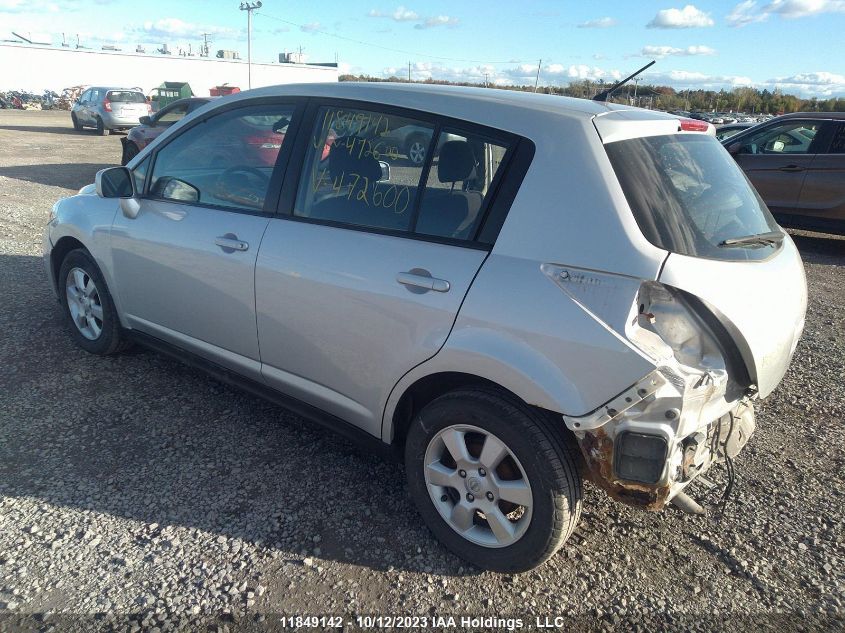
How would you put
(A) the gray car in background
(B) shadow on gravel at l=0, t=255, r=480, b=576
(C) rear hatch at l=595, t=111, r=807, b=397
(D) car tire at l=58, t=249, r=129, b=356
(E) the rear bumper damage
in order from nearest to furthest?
(E) the rear bumper damage → (C) rear hatch at l=595, t=111, r=807, b=397 → (B) shadow on gravel at l=0, t=255, r=480, b=576 → (D) car tire at l=58, t=249, r=129, b=356 → (A) the gray car in background

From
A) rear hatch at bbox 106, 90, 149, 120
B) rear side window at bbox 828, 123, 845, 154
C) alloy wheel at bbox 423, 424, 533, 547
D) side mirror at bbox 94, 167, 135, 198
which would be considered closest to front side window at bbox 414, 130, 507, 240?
alloy wheel at bbox 423, 424, 533, 547

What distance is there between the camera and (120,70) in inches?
2334

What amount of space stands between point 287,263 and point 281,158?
1.99 ft

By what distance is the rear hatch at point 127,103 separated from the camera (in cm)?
2322

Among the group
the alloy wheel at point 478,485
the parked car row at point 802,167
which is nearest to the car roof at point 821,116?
the parked car row at point 802,167

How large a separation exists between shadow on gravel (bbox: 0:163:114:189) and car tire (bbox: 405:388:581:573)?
36.9 ft

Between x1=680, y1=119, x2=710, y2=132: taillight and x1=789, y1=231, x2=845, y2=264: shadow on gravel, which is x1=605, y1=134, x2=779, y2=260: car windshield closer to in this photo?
x1=680, y1=119, x2=710, y2=132: taillight

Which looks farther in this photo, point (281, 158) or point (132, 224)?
point (132, 224)

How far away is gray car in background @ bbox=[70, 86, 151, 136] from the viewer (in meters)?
23.2

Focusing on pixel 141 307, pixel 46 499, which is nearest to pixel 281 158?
pixel 141 307

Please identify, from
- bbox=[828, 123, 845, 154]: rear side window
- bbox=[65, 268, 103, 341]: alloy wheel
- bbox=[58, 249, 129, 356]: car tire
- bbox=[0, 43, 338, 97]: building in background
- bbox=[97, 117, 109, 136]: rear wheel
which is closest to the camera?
bbox=[58, 249, 129, 356]: car tire

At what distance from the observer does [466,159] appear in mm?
2752

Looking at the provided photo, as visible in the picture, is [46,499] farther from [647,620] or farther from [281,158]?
[647,620]

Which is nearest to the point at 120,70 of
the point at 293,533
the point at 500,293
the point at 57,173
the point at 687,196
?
the point at 57,173
